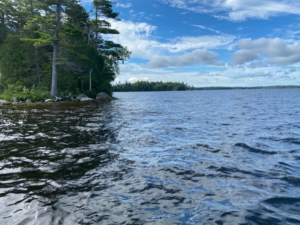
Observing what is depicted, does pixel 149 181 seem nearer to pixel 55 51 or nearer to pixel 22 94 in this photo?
pixel 22 94

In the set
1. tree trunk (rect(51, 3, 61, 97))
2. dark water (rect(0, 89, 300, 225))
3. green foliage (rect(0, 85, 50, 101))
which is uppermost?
tree trunk (rect(51, 3, 61, 97))

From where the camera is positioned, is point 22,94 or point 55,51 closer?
Answer: point 22,94

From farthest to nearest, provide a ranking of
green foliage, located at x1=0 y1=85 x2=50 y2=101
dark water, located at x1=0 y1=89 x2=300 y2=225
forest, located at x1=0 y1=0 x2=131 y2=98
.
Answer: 1. forest, located at x1=0 y1=0 x2=131 y2=98
2. green foliage, located at x1=0 y1=85 x2=50 y2=101
3. dark water, located at x1=0 y1=89 x2=300 y2=225

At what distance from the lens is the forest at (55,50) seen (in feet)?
114

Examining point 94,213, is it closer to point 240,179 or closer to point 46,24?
point 240,179

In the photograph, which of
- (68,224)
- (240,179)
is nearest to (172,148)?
(240,179)

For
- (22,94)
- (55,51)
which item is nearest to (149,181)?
(22,94)

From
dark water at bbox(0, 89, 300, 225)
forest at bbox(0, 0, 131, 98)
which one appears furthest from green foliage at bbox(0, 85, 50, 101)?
dark water at bbox(0, 89, 300, 225)

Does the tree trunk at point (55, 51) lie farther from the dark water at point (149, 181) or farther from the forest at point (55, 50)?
the dark water at point (149, 181)

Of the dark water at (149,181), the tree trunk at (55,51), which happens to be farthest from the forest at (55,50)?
the dark water at (149,181)

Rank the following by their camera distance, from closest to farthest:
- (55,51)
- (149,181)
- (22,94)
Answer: (149,181)
(22,94)
(55,51)

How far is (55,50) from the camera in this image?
35.3 meters

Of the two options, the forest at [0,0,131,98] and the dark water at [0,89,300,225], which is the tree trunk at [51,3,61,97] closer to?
the forest at [0,0,131,98]

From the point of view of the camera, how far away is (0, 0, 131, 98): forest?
34.8 metres
